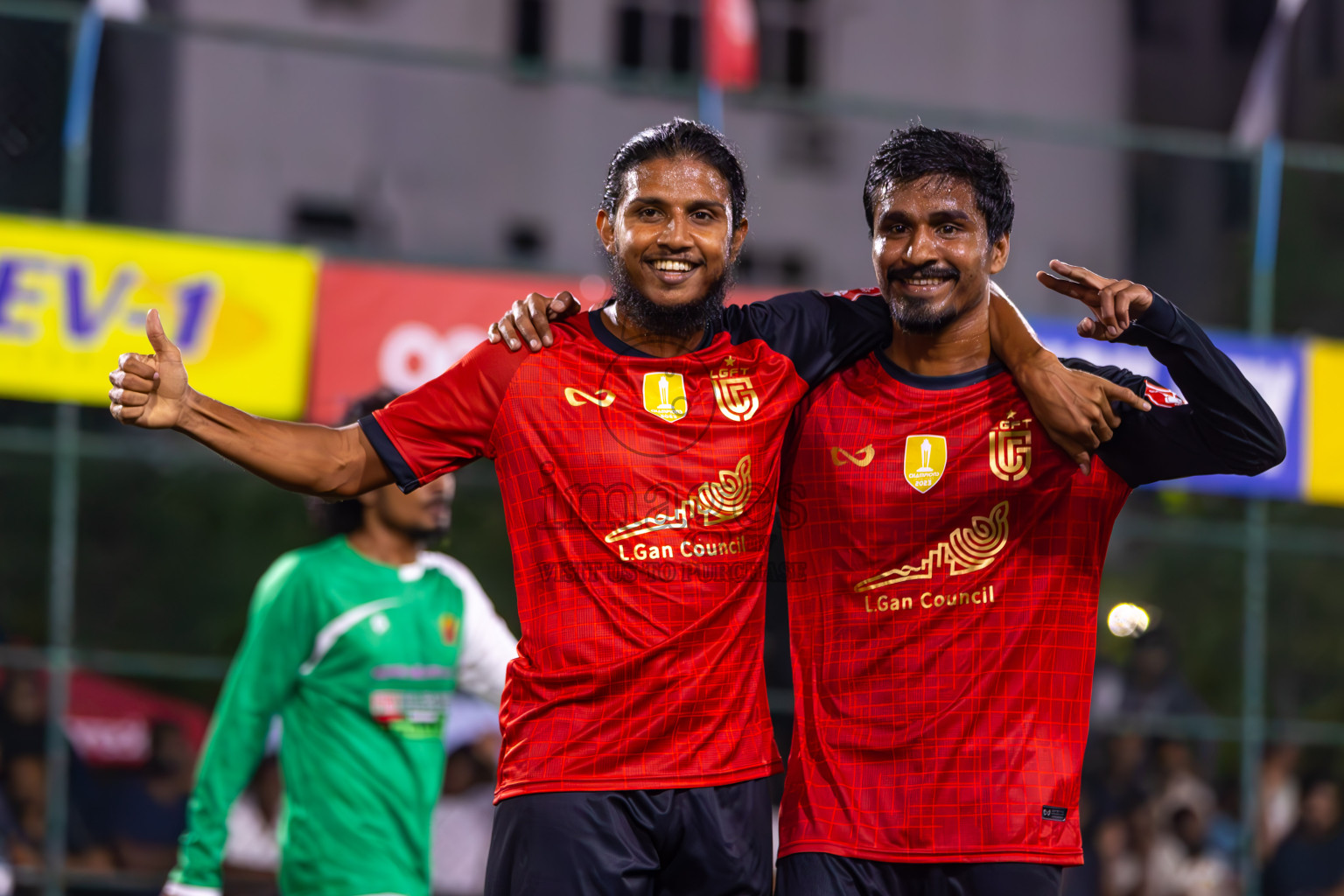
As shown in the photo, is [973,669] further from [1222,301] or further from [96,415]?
[1222,301]

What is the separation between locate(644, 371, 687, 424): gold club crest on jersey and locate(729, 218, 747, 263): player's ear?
0.28 m

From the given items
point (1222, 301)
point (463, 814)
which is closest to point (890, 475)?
point (463, 814)

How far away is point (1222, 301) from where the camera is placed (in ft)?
39.5

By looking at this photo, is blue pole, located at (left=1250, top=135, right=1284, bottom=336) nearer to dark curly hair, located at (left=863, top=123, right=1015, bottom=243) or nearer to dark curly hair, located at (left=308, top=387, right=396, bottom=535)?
dark curly hair, located at (left=308, top=387, right=396, bottom=535)

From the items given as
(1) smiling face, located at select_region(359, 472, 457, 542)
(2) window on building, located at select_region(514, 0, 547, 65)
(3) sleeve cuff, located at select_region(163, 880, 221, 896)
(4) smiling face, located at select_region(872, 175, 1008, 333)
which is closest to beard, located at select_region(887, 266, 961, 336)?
(4) smiling face, located at select_region(872, 175, 1008, 333)

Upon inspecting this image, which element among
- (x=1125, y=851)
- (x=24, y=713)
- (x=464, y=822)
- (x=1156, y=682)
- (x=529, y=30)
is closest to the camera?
(x=24, y=713)

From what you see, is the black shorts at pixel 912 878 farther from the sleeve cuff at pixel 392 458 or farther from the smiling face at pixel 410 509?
the smiling face at pixel 410 509

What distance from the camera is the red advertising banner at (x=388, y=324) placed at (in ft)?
26.6

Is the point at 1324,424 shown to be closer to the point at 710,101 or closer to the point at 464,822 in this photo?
the point at 710,101

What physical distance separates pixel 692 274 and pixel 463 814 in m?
5.21

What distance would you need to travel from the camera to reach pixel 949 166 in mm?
3486

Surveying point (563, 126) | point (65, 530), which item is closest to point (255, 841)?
point (65, 530)

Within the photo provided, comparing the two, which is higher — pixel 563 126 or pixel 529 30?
pixel 529 30

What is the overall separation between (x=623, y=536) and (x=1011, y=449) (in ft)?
2.85
